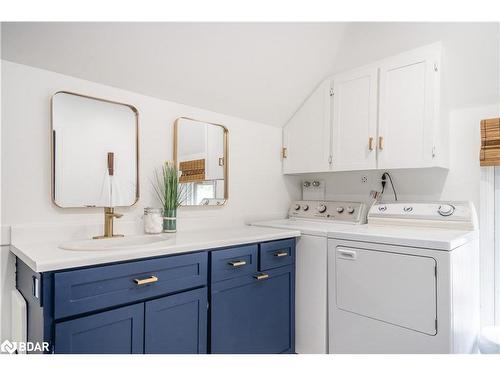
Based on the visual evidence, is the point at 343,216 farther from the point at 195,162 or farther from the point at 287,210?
the point at 195,162

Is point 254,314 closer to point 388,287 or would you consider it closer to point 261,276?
point 261,276

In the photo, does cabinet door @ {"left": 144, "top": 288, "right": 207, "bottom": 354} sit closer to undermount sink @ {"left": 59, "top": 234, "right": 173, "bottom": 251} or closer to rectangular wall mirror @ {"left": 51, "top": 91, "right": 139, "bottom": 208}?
undermount sink @ {"left": 59, "top": 234, "right": 173, "bottom": 251}

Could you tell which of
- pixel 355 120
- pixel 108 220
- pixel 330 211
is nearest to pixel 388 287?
pixel 330 211

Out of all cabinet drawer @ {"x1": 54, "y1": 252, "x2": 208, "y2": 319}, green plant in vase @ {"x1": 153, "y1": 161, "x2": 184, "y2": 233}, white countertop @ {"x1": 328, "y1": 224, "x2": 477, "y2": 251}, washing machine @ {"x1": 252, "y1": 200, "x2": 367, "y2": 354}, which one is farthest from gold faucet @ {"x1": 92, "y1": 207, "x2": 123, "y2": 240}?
white countertop @ {"x1": 328, "y1": 224, "x2": 477, "y2": 251}

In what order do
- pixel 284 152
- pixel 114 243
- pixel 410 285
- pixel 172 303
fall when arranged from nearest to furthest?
pixel 172 303
pixel 410 285
pixel 114 243
pixel 284 152

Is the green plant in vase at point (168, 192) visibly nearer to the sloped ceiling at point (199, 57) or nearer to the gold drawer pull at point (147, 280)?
the sloped ceiling at point (199, 57)

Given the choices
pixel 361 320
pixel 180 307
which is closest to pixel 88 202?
pixel 180 307

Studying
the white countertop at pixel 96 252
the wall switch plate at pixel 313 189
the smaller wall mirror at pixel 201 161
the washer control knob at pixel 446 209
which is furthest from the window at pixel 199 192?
the washer control knob at pixel 446 209

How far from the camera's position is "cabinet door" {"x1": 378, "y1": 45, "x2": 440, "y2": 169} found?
6.71ft

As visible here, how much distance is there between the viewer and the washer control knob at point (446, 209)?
6.59 feet

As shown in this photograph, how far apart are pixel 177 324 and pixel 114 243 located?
1.96 ft

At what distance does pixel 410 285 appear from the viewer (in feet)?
5.48

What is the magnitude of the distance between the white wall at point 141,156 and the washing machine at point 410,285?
0.88 m
